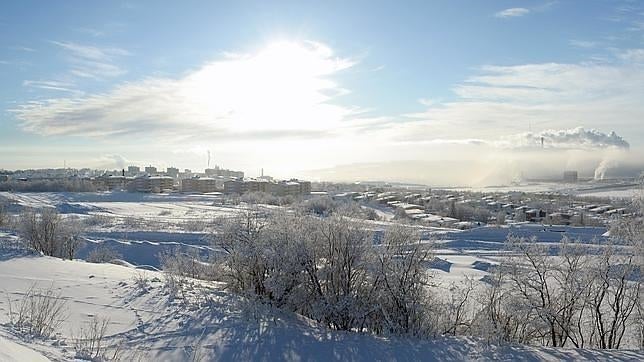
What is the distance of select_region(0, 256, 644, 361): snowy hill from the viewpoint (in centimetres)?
1126

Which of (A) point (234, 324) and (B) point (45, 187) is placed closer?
(A) point (234, 324)

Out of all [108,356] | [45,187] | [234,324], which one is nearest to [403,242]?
[234,324]

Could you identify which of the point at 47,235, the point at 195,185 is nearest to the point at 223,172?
the point at 195,185

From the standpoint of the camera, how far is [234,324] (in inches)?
507

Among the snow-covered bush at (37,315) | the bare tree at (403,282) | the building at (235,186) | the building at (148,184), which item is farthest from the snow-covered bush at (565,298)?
the building at (148,184)

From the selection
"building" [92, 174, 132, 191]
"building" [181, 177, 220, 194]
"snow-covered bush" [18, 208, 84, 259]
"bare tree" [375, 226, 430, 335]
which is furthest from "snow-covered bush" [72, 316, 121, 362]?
"building" [181, 177, 220, 194]

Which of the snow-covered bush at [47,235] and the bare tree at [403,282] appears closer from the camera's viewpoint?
the bare tree at [403,282]

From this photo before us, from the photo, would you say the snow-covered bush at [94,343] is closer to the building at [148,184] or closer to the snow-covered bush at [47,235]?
the snow-covered bush at [47,235]

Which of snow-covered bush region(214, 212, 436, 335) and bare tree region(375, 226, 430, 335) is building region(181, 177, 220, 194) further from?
bare tree region(375, 226, 430, 335)

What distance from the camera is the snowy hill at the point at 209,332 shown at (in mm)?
11258

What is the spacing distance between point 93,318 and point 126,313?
2.98 ft

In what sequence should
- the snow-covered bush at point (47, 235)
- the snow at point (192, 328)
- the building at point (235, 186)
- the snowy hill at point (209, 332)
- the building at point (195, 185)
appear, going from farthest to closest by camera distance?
the building at point (195, 185) < the building at point (235, 186) < the snow-covered bush at point (47, 235) < the snowy hill at point (209, 332) < the snow at point (192, 328)

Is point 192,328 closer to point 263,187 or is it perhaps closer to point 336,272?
point 336,272

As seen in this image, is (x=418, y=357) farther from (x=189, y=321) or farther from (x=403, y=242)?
(x=189, y=321)
